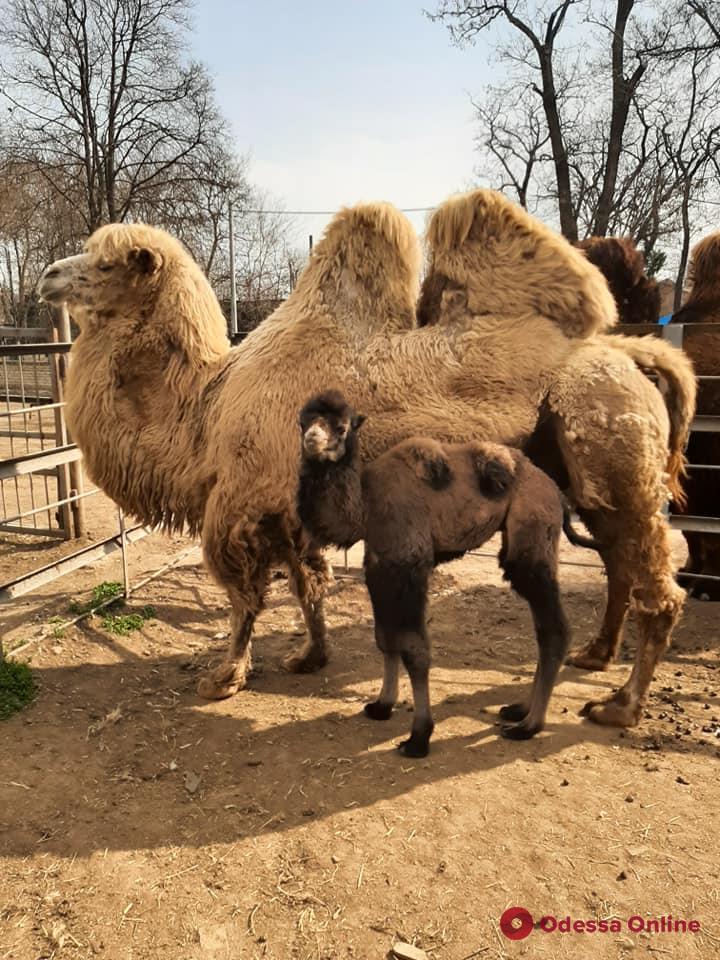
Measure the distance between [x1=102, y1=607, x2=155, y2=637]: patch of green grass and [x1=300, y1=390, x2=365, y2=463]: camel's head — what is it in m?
2.74

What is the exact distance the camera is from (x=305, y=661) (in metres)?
4.57

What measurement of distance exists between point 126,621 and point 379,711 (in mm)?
2259

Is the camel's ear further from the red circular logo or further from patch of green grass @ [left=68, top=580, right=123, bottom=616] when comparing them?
the red circular logo

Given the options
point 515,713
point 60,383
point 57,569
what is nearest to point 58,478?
point 60,383

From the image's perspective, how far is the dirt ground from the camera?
2.50m

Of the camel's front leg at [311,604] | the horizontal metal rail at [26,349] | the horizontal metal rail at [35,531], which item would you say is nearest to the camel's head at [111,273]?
the horizontal metal rail at [26,349]

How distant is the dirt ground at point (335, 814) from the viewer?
8.20ft

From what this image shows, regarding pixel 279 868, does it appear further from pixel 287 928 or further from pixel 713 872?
pixel 713 872

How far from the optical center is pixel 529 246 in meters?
3.87

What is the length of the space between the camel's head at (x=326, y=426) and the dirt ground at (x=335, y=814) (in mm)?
1542


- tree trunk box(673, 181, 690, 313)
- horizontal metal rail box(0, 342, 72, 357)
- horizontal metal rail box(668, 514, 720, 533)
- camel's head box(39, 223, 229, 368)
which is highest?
tree trunk box(673, 181, 690, 313)

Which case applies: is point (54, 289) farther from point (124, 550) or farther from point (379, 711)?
point (379, 711)

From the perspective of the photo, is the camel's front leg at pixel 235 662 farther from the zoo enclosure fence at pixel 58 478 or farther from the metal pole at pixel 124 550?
the metal pole at pixel 124 550

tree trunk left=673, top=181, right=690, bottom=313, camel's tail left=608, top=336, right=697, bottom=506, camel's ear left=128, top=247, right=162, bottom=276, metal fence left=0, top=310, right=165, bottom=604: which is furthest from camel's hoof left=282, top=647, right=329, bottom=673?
tree trunk left=673, top=181, right=690, bottom=313
